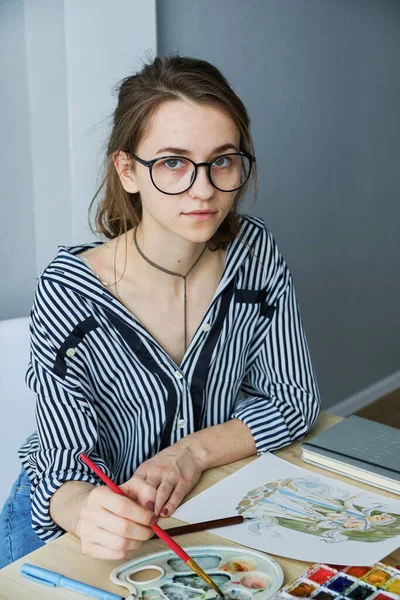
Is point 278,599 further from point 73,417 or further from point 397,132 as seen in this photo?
point 397,132

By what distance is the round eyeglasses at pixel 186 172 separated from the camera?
1263 millimetres

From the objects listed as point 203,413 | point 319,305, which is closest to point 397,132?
point 319,305

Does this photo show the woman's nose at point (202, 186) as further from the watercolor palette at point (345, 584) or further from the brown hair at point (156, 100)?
the watercolor palette at point (345, 584)

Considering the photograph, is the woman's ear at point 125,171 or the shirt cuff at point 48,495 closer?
the shirt cuff at point 48,495

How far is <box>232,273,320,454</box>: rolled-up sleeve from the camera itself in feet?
4.46

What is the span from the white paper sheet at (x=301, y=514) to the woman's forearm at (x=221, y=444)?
0.05 metres

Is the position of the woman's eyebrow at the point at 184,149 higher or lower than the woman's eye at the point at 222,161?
higher

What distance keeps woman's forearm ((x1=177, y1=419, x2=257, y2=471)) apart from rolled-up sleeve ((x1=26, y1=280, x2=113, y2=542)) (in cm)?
15

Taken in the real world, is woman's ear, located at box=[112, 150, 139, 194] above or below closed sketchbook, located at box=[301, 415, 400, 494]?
above

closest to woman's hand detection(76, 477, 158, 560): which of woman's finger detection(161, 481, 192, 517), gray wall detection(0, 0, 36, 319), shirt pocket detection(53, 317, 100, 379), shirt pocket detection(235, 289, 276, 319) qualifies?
woman's finger detection(161, 481, 192, 517)

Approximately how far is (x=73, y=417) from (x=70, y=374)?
7 centimetres

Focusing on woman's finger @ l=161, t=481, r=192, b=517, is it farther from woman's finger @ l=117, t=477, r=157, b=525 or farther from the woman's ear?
the woman's ear

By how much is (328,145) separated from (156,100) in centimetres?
162

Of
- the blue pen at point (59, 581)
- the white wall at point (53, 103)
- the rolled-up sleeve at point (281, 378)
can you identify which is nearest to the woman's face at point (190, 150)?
the rolled-up sleeve at point (281, 378)
